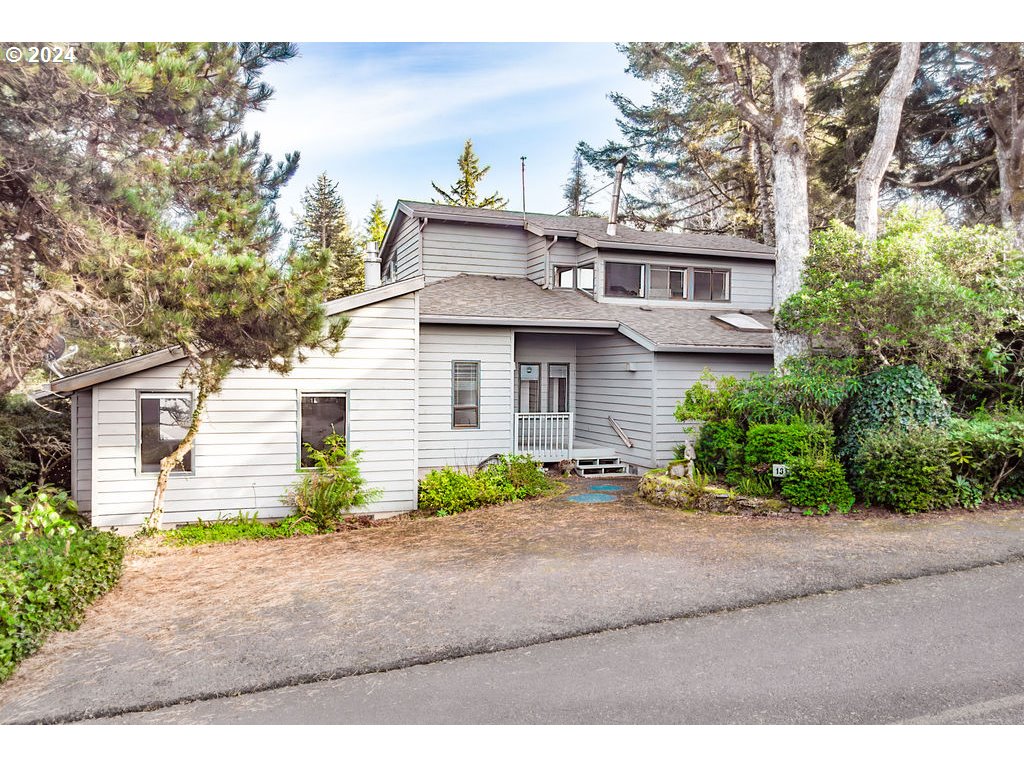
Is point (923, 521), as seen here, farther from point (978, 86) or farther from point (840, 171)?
point (840, 171)

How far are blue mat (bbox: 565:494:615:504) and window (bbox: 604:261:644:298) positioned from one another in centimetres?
530

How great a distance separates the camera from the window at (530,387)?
13461 millimetres

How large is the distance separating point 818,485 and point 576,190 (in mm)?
26716

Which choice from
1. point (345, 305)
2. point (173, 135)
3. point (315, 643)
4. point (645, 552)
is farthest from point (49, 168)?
point (645, 552)

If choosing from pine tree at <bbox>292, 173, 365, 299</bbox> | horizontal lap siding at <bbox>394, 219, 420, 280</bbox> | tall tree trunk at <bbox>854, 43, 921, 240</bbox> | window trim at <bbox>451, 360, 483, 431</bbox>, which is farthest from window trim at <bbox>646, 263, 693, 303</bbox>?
pine tree at <bbox>292, 173, 365, 299</bbox>

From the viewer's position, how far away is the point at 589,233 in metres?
14.2

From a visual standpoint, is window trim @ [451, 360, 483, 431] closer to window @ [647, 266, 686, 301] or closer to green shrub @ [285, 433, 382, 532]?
green shrub @ [285, 433, 382, 532]

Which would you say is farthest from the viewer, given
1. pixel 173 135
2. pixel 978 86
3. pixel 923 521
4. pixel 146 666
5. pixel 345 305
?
pixel 978 86

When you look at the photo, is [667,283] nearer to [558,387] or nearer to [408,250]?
[558,387]
